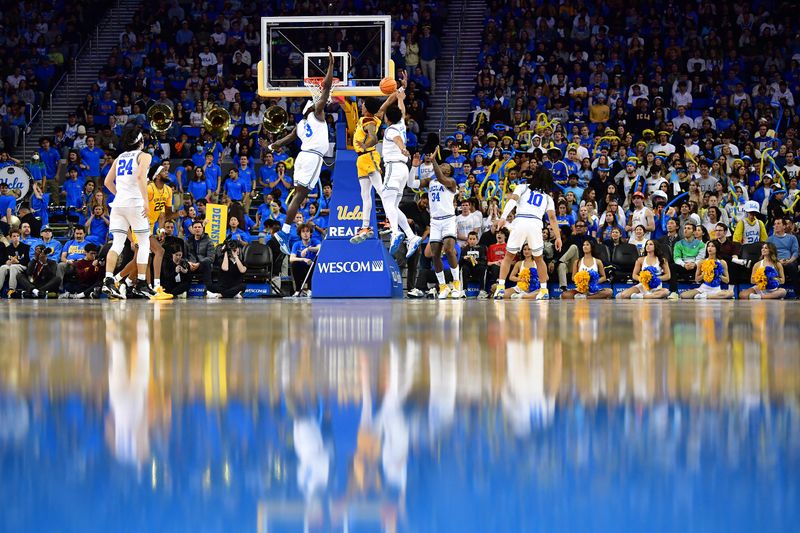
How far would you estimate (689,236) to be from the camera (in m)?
14.9

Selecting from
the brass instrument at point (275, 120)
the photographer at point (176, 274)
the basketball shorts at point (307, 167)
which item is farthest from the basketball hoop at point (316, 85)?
the brass instrument at point (275, 120)

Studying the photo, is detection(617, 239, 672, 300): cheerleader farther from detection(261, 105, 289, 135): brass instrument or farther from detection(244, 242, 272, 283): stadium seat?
detection(261, 105, 289, 135): brass instrument

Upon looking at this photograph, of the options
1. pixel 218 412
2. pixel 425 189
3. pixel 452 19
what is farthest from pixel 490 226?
pixel 218 412

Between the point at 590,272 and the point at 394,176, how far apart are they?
12.4ft

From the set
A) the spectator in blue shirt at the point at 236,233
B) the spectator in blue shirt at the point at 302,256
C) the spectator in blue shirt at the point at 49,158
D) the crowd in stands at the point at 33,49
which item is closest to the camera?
the spectator in blue shirt at the point at 302,256

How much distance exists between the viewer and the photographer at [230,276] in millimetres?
14695

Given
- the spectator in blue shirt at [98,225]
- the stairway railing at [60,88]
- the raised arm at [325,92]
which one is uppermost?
the stairway railing at [60,88]

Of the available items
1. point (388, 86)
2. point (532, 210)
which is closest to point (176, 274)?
point (388, 86)

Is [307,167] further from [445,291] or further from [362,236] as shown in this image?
[445,291]

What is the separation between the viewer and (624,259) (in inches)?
584

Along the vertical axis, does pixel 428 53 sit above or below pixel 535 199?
above

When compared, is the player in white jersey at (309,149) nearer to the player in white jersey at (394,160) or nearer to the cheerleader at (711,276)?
the player in white jersey at (394,160)

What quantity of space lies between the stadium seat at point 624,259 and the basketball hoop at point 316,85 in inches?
208

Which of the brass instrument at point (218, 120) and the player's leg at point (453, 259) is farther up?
the brass instrument at point (218, 120)
